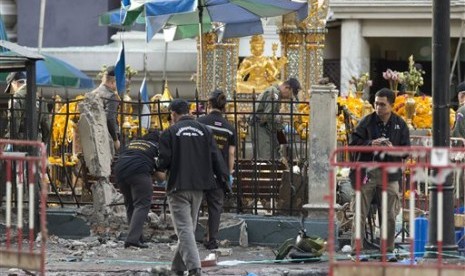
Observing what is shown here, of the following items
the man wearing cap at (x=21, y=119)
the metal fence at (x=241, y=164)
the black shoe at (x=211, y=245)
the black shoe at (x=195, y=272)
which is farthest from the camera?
the man wearing cap at (x=21, y=119)

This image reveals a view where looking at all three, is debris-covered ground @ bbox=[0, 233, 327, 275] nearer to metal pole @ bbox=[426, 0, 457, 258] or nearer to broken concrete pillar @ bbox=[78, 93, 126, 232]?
broken concrete pillar @ bbox=[78, 93, 126, 232]

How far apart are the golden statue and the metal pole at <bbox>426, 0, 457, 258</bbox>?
9.62 metres

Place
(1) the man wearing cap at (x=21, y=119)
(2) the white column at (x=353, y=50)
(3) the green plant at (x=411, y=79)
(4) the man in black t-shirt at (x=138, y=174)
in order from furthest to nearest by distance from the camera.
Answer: (2) the white column at (x=353, y=50)
(3) the green plant at (x=411, y=79)
(1) the man wearing cap at (x=21, y=119)
(4) the man in black t-shirt at (x=138, y=174)

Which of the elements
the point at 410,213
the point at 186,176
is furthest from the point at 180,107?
the point at 410,213

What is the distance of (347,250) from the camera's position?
Answer: 1655 centimetres

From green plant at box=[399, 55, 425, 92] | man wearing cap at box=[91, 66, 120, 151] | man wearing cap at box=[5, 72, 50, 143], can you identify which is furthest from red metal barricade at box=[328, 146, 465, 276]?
green plant at box=[399, 55, 425, 92]

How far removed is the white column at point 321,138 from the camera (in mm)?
16875

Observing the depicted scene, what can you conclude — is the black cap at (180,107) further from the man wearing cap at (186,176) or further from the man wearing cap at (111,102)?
the man wearing cap at (111,102)

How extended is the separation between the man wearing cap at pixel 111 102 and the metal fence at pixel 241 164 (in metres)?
0.13

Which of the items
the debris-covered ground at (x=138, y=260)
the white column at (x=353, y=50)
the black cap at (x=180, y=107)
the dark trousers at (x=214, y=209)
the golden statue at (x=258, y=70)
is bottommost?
the debris-covered ground at (x=138, y=260)

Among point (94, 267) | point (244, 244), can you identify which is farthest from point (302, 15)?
point (94, 267)

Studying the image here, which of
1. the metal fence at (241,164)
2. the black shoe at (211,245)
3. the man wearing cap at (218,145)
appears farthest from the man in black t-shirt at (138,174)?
the metal fence at (241,164)

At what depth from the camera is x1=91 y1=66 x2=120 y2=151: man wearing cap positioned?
1797cm

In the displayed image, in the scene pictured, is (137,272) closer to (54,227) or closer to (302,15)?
(54,227)
